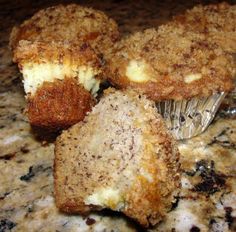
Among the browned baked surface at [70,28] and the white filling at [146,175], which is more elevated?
the browned baked surface at [70,28]

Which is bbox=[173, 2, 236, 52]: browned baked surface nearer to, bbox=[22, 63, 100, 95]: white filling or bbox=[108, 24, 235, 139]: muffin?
bbox=[108, 24, 235, 139]: muffin

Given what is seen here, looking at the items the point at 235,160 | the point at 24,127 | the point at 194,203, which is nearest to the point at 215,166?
the point at 235,160

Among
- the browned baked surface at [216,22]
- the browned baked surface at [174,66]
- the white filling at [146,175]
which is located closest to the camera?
the white filling at [146,175]

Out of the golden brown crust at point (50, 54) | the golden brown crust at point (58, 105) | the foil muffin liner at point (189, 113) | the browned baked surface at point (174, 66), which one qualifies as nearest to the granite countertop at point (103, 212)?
the foil muffin liner at point (189, 113)

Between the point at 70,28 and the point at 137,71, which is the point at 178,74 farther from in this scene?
the point at 70,28

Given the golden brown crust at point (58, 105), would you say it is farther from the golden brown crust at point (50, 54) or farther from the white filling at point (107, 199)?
the white filling at point (107, 199)

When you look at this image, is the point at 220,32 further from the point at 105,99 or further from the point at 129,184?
the point at 129,184

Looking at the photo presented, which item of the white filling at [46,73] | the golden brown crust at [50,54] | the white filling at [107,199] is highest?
the golden brown crust at [50,54]
